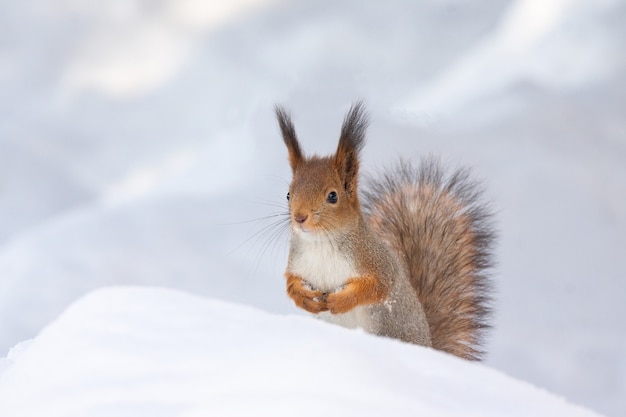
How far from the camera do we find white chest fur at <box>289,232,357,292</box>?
2053mm

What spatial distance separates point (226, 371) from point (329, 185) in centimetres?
104

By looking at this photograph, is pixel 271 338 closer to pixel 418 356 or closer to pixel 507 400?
pixel 418 356

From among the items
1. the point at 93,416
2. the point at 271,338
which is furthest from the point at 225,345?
the point at 93,416

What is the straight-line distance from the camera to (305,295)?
2.06 meters

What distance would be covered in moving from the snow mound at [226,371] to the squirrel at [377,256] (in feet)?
2.49

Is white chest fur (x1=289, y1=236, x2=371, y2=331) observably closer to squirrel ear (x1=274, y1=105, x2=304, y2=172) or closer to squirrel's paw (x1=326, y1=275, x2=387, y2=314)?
squirrel's paw (x1=326, y1=275, x2=387, y2=314)

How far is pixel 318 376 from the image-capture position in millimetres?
1070

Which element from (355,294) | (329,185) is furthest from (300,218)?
(355,294)

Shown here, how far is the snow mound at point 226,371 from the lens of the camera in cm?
104

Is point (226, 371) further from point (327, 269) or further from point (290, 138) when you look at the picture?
point (290, 138)

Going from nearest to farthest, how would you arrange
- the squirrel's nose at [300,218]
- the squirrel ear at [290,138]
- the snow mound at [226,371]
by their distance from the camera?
the snow mound at [226,371] < the squirrel's nose at [300,218] < the squirrel ear at [290,138]

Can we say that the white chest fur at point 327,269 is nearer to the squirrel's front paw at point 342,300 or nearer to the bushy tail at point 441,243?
the squirrel's front paw at point 342,300

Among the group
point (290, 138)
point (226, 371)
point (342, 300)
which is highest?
point (290, 138)

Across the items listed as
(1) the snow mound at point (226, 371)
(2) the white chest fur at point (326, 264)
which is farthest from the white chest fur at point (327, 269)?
(1) the snow mound at point (226, 371)
